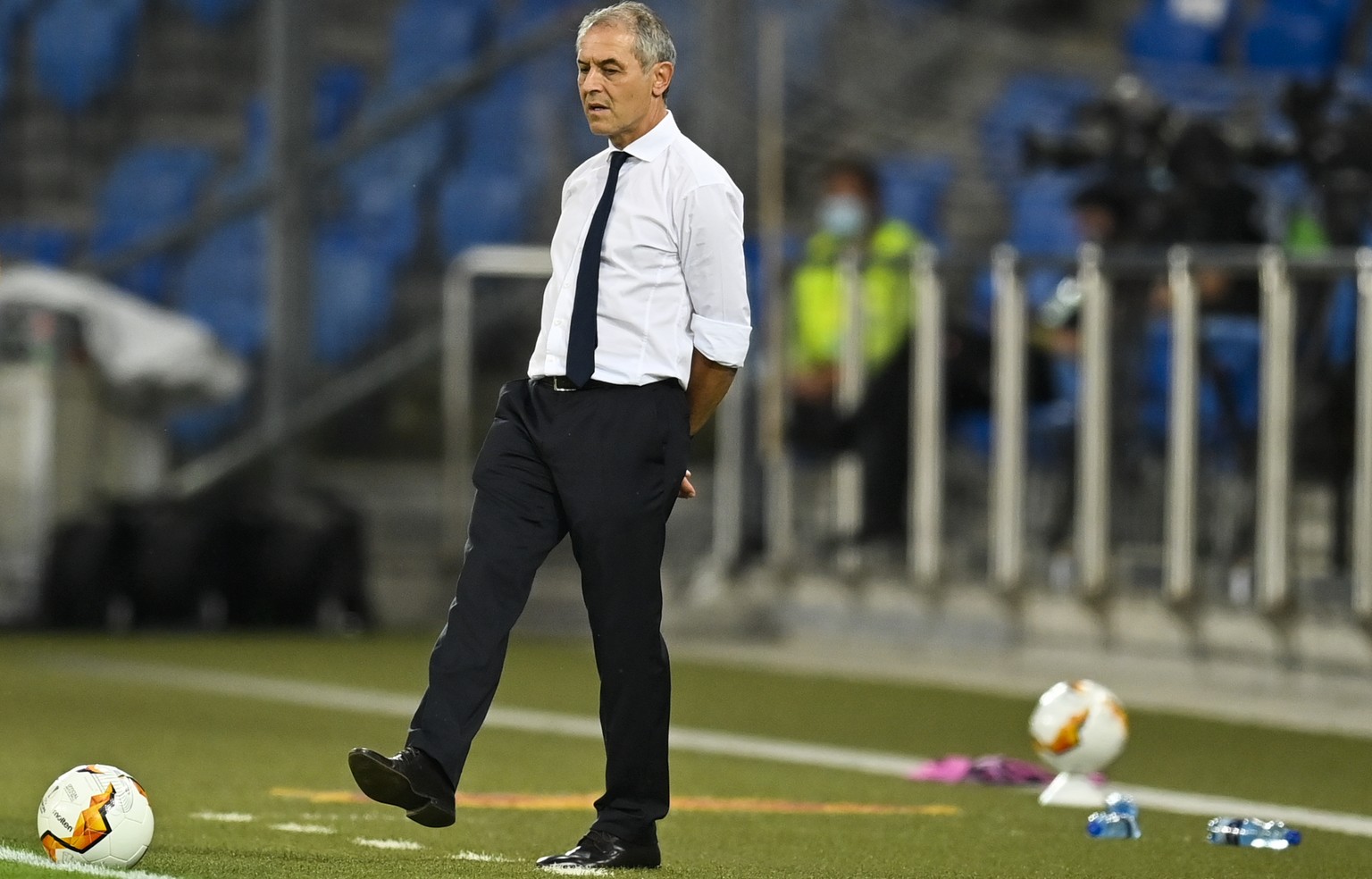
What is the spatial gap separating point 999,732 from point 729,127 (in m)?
8.96

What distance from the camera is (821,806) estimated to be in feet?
26.1

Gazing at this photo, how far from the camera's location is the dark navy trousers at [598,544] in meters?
5.79

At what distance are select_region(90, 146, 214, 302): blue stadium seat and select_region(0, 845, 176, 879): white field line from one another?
13.9 metres

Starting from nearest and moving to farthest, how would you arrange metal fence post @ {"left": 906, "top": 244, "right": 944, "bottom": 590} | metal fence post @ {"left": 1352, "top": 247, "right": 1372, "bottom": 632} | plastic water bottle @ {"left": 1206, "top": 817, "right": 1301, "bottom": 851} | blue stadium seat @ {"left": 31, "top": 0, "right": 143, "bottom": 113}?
plastic water bottle @ {"left": 1206, "top": 817, "right": 1301, "bottom": 851}
metal fence post @ {"left": 1352, "top": 247, "right": 1372, "bottom": 632}
metal fence post @ {"left": 906, "top": 244, "right": 944, "bottom": 590}
blue stadium seat @ {"left": 31, "top": 0, "right": 143, "bottom": 113}

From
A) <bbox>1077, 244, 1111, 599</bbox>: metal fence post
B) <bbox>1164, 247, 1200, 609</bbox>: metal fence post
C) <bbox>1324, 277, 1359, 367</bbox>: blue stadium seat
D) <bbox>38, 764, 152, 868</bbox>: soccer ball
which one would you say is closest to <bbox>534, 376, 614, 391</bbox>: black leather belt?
<bbox>38, 764, 152, 868</bbox>: soccer ball

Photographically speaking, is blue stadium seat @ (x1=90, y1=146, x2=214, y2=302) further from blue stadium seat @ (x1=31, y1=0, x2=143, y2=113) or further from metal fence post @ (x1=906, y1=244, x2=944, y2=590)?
metal fence post @ (x1=906, y1=244, x2=944, y2=590)

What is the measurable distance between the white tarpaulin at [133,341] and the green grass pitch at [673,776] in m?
3.14

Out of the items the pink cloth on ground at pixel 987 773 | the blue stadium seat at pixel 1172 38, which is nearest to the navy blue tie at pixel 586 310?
the pink cloth on ground at pixel 987 773

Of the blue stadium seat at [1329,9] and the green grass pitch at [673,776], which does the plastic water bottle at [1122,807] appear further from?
the blue stadium seat at [1329,9]

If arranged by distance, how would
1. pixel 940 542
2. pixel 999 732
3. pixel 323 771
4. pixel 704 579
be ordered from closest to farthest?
pixel 323 771 < pixel 999 732 < pixel 940 542 < pixel 704 579

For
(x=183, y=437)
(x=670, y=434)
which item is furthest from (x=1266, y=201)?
(x=670, y=434)

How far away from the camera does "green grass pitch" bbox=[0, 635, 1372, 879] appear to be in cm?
645

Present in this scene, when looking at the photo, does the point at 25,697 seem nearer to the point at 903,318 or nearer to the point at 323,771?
the point at 323,771

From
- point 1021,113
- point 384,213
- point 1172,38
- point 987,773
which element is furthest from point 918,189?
point 987,773
